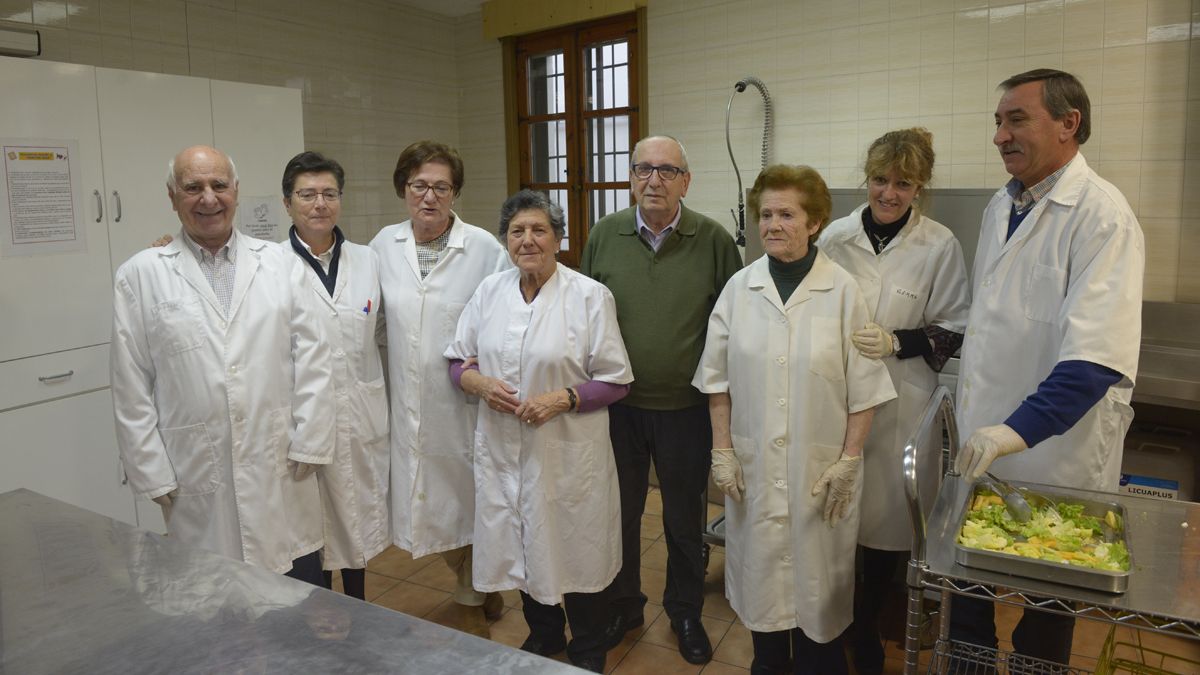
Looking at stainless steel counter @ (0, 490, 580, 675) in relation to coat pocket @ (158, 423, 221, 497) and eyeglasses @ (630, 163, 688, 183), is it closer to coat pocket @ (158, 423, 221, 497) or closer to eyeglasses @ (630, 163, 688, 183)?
coat pocket @ (158, 423, 221, 497)

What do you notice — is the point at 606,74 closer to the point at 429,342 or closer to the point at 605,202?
the point at 605,202

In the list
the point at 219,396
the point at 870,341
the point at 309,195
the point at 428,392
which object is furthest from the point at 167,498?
the point at 870,341

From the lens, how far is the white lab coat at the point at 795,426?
1.95 metres

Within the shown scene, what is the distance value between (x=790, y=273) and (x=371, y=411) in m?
1.23

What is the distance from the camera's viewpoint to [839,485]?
1.94 m

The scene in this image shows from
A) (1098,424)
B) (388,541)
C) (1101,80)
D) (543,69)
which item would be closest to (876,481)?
(1098,424)

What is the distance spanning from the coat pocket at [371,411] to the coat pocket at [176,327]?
1.46 feet

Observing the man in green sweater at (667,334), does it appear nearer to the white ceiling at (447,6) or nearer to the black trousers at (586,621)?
the black trousers at (586,621)

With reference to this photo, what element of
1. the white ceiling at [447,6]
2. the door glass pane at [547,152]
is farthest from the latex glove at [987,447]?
the white ceiling at [447,6]

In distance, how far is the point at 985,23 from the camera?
334 cm

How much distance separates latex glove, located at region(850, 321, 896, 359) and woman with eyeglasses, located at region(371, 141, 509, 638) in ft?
3.53

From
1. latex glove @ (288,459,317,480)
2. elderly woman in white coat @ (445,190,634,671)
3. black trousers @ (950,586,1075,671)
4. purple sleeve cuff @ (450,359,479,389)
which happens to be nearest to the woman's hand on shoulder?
elderly woman in white coat @ (445,190,634,671)

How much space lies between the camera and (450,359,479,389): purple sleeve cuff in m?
2.26

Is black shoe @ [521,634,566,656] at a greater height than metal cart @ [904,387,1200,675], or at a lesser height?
lesser
